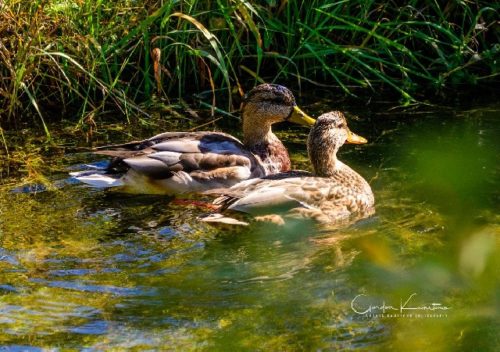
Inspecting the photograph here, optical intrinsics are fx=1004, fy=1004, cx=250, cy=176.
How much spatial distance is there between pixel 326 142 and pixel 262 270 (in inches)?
61.3

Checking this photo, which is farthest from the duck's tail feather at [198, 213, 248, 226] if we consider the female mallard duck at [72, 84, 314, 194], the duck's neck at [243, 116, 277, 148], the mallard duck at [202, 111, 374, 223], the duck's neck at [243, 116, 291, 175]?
the duck's neck at [243, 116, 277, 148]

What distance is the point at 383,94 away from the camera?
832 centimetres

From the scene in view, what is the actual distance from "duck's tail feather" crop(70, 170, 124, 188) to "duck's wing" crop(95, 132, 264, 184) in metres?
0.13

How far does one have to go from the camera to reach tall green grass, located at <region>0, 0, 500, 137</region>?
758cm

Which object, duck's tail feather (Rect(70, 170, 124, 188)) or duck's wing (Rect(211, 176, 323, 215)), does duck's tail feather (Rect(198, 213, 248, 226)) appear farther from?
duck's tail feather (Rect(70, 170, 124, 188))

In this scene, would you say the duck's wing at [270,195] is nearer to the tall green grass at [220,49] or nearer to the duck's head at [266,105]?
the duck's head at [266,105]

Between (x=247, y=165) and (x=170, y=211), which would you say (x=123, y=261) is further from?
(x=247, y=165)

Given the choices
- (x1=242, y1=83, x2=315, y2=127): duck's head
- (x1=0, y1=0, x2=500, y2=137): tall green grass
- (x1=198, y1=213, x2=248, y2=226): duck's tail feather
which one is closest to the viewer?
(x1=198, y1=213, x2=248, y2=226): duck's tail feather

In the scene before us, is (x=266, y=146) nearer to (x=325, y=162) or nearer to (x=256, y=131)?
(x=256, y=131)

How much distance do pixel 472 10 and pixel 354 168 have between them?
7.33 feet

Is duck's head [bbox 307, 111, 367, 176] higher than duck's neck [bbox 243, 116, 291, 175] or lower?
higher

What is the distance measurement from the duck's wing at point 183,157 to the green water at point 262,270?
224 millimetres

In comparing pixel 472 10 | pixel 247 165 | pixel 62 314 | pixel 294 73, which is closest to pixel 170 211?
pixel 247 165

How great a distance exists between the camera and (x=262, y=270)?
5.29 metres
